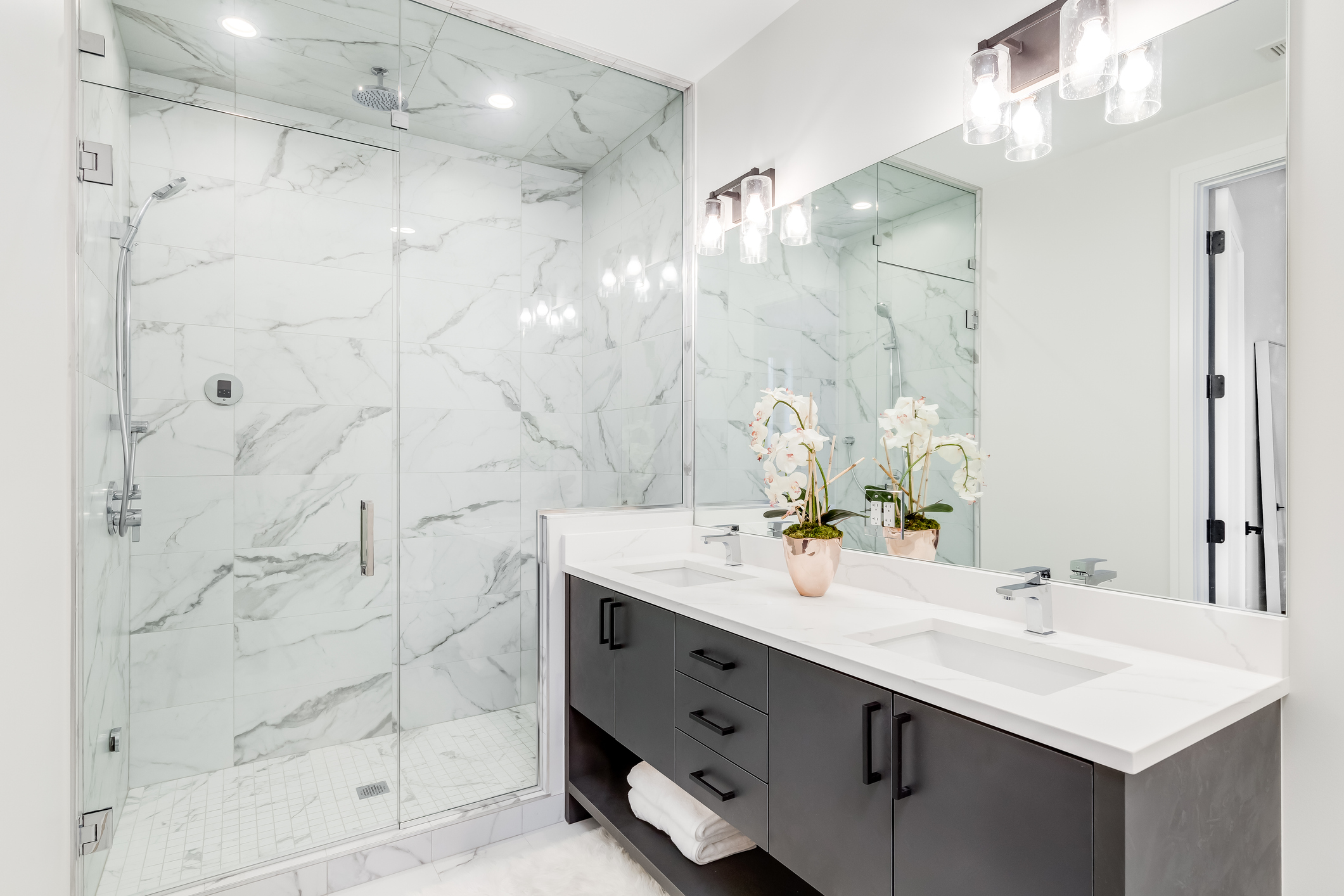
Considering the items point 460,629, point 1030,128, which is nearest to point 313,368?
point 460,629

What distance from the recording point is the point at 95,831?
5.20ft

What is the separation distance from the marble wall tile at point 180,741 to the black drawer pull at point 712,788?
4.47 ft

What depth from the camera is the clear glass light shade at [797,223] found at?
6.93 feet

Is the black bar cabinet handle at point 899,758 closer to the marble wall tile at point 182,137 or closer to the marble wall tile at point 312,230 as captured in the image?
the marble wall tile at point 312,230

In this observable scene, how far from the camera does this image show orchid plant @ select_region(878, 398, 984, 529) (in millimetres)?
1604

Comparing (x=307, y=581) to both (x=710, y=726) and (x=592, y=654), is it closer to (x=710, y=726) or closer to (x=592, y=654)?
(x=592, y=654)

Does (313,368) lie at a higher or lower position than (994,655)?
higher

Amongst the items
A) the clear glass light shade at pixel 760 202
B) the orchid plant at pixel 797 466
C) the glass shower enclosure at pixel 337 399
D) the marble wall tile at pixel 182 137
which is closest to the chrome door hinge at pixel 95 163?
the glass shower enclosure at pixel 337 399

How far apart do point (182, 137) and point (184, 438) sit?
31.9 inches

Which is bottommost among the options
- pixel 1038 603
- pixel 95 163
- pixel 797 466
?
pixel 1038 603

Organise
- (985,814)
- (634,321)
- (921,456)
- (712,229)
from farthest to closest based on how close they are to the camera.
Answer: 1. (634,321)
2. (712,229)
3. (921,456)
4. (985,814)

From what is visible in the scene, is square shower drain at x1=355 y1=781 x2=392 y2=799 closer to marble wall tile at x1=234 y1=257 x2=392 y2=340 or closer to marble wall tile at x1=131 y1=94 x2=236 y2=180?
marble wall tile at x1=234 y1=257 x2=392 y2=340

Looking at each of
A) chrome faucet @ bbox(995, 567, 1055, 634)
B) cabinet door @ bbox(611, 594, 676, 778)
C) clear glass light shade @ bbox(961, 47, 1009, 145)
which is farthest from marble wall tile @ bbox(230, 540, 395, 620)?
clear glass light shade @ bbox(961, 47, 1009, 145)

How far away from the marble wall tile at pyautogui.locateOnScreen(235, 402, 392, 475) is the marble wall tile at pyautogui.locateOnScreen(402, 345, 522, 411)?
136 mm
